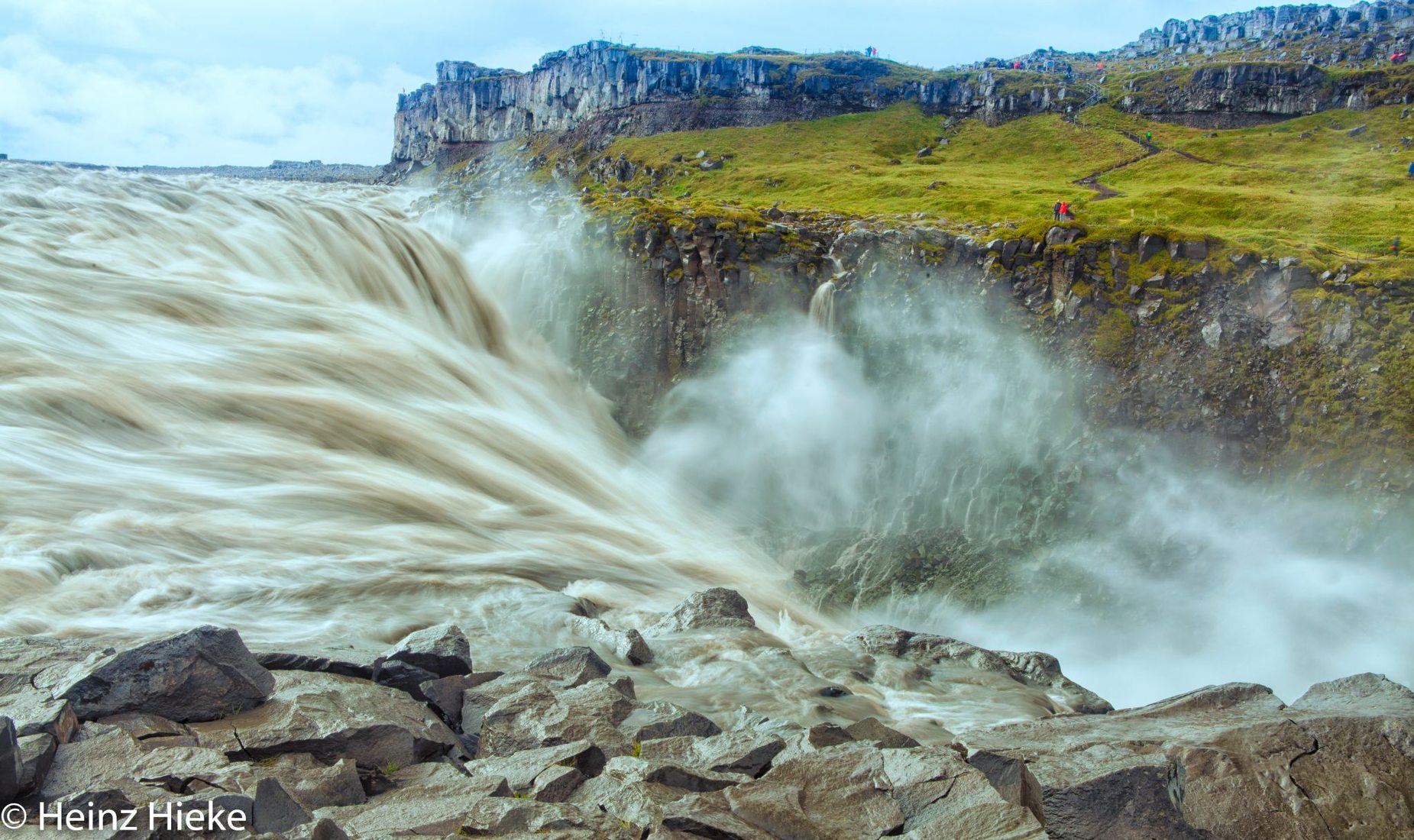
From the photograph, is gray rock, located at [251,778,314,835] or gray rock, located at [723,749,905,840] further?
gray rock, located at [723,749,905,840]

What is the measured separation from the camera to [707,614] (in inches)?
501

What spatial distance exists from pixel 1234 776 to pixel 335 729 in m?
6.97

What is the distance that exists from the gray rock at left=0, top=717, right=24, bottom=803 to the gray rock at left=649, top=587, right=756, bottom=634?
25.1ft

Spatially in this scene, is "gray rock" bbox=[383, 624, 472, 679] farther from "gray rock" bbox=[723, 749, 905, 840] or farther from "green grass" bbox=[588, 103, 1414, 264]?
"green grass" bbox=[588, 103, 1414, 264]

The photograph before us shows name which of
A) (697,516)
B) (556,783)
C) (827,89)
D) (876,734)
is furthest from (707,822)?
(827,89)

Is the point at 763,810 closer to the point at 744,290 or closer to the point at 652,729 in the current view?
the point at 652,729

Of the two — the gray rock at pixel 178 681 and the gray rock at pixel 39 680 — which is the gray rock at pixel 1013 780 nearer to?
the gray rock at pixel 178 681

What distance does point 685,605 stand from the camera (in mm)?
13016

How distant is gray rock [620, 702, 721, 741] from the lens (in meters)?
7.78

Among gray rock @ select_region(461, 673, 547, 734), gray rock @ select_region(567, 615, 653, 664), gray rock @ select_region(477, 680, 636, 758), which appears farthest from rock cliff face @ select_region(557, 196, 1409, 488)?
gray rock @ select_region(477, 680, 636, 758)

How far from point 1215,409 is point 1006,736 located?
67.7 ft

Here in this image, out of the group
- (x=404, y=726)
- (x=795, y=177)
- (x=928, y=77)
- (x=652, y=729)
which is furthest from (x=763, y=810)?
(x=928, y=77)

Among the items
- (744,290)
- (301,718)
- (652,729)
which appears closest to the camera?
(301,718)

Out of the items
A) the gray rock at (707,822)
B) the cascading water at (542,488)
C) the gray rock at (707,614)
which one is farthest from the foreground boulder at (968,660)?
the gray rock at (707,822)
